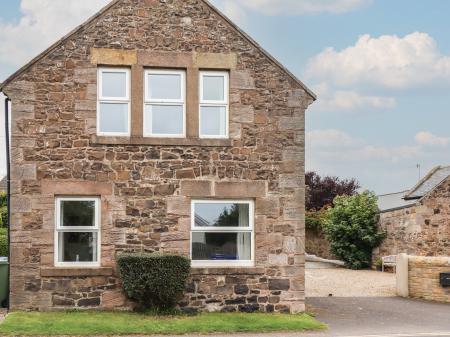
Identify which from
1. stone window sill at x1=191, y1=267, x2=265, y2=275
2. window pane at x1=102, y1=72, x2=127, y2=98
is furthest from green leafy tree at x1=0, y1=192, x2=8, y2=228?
stone window sill at x1=191, y1=267, x2=265, y2=275

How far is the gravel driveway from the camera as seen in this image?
925 inches

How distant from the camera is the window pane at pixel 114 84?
57.7 feet

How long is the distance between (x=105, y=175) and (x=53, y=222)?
1570mm

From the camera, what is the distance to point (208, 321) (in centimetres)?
1606

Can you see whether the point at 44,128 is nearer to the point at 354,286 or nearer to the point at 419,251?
the point at 354,286

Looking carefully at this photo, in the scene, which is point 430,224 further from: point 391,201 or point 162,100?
point 162,100

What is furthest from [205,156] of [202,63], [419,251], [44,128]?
[419,251]

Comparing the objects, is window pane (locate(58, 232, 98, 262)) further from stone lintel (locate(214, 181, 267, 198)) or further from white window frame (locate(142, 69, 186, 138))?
stone lintel (locate(214, 181, 267, 198))

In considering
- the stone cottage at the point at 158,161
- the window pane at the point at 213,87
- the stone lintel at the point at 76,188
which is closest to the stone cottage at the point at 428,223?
the stone cottage at the point at 158,161

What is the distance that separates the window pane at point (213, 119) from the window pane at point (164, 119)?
0.52 meters

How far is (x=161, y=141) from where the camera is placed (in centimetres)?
1747

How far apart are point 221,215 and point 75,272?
11.8 ft

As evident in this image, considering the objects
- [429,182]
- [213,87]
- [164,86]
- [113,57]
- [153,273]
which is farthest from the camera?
[429,182]

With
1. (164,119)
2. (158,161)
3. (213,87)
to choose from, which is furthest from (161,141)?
(213,87)
